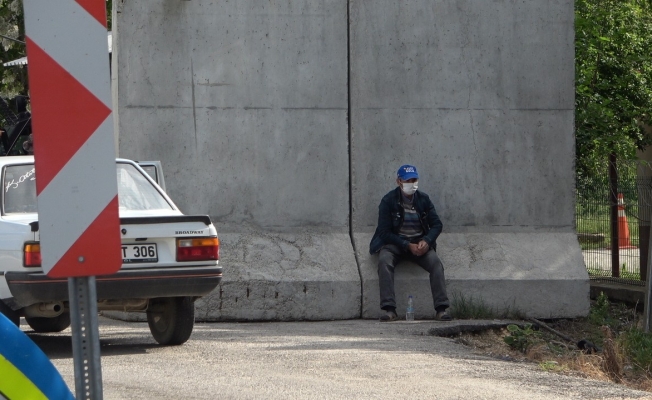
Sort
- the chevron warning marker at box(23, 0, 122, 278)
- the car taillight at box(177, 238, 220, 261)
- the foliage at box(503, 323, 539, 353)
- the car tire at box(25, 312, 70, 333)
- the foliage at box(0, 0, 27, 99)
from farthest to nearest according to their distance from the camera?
1. the foliage at box(0, 0, 27, 99)
2. the car tire at box(25, 312, 70, 333)
3. the foliage at box(503, 323, 539, 353)
4. the car taillight at box(177, 238, 220, 261)
5. the chevron warning marker at box(23, 0, 122, 278)

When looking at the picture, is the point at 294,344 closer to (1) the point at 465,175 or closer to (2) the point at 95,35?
(1) the point at 465,175

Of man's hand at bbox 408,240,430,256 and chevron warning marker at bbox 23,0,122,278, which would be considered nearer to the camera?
chevron warning marker at bbox 23,0,122,278

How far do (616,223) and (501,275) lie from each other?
107 inches

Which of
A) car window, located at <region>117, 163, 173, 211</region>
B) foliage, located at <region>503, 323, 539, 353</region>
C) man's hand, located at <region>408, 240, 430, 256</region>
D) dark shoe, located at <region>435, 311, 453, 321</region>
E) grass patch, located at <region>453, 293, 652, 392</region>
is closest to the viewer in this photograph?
grass patch, located at <region>453, 293, 652, 392</region>

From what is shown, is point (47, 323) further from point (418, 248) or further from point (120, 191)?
point (418, 248)

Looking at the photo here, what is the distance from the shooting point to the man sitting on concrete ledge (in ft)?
33.6

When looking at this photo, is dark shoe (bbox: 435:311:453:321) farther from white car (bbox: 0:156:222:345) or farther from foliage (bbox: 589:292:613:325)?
white car (bbox: 0:156:222:345)

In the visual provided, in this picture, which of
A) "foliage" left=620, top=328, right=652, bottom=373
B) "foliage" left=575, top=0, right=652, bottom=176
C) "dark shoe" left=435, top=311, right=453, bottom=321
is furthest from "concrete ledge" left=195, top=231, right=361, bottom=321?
"foliage" left=575, top=0, right=652, bottom=176

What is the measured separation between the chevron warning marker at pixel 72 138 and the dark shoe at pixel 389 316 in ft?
24.0

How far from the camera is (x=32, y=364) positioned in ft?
8.40

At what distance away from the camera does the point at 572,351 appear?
29.7ft

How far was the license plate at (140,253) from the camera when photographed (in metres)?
7.32

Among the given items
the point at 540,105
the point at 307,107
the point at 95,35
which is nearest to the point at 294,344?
the point at 307,107

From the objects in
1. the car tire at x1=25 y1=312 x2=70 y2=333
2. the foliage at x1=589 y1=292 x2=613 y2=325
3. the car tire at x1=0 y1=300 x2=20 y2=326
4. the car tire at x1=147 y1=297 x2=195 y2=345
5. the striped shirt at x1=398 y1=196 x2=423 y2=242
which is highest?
the striped shirt at x1=398 y1=196 x2=423 y2=242
